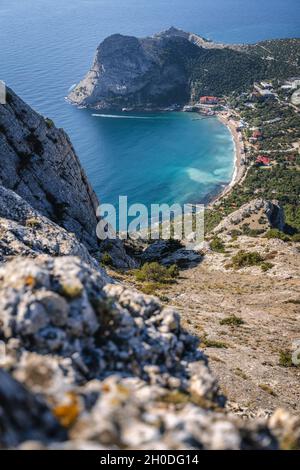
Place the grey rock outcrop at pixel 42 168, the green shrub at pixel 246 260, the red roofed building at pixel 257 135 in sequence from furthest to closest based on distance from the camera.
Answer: the red roofed building at pixel 257 135 < the green shrub at pixel 246 260 < the grey rock outcrop at pixel 42 168

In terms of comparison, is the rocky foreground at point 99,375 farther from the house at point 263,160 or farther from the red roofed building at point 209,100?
the red roofed building at point 209,100

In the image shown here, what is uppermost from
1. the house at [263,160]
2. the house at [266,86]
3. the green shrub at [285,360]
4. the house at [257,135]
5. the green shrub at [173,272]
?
the house at [266,86]

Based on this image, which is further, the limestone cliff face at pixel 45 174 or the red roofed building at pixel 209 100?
the red roofed building at pixel 209 100

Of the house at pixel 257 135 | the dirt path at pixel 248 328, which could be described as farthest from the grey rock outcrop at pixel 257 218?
the house at pixel 257 135

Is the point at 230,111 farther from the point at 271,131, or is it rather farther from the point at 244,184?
the point at 244,184

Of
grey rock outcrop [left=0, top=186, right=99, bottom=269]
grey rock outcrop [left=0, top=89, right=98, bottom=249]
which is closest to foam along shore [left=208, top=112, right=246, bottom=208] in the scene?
grey rock outcrop [left=0, top=89, right=98, bottom=249]

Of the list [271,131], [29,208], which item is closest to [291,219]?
[271,131]

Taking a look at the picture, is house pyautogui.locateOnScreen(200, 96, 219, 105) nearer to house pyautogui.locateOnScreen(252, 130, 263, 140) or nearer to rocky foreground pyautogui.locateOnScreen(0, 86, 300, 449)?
house pyautogui.locateOnScreen(252, 130, 263, 140)
